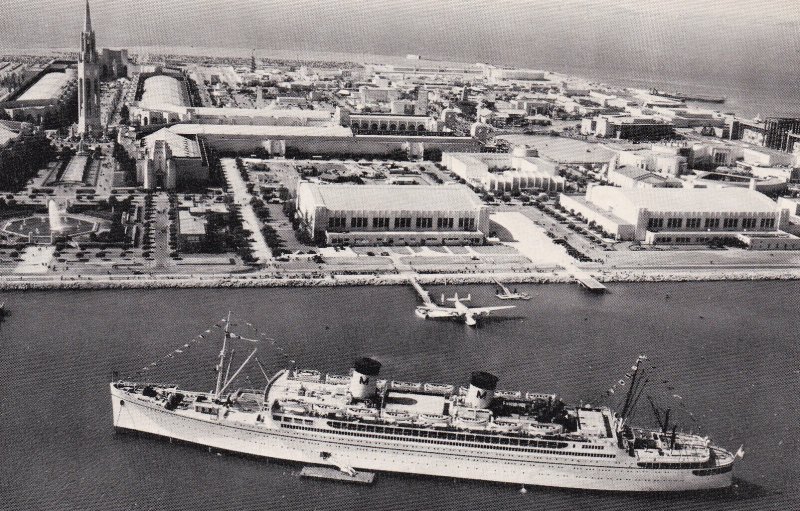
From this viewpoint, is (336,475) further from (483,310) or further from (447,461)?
(483,310)

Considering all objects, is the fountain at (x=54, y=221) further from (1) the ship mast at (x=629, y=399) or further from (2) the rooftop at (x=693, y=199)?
(2) the rooftop at (x=693, y=199)

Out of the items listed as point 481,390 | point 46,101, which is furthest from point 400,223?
point 46,101

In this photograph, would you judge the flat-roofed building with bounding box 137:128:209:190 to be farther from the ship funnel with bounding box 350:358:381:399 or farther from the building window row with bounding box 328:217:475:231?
the ship funnel with bounding box 350:358:381:399

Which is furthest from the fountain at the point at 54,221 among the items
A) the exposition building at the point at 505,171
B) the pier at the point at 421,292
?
the exposition building at the point at 505,171

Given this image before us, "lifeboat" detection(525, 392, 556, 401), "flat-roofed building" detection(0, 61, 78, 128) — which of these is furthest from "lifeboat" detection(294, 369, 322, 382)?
"flat-roofed building" detection(0, 61, 78, 128)

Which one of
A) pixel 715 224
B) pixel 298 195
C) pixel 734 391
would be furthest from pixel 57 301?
pixel 715 224
